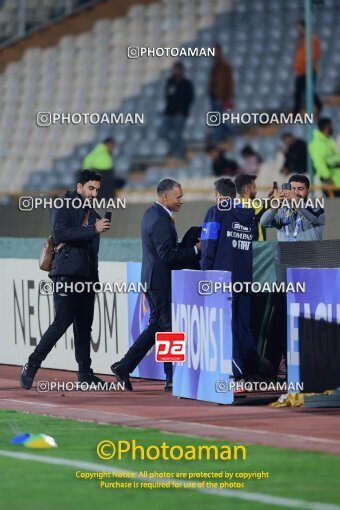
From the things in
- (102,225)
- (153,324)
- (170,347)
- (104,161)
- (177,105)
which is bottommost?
(170,347)

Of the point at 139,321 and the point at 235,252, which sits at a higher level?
the point at 235,252

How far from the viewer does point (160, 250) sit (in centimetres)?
1297

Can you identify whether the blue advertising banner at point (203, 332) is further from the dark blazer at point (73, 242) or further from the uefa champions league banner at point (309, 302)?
the dark blazer at point (73, 242)

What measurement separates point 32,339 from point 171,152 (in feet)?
44.8

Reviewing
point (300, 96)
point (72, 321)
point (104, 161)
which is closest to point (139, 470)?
point (72, 321)

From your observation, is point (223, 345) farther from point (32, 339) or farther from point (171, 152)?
point (171, 152)

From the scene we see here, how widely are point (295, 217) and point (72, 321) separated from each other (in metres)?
2.27

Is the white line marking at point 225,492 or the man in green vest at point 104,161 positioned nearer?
the white line marking at point 225,492

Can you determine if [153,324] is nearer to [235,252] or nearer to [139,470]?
[235,252]

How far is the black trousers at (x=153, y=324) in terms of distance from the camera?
43.2 feet

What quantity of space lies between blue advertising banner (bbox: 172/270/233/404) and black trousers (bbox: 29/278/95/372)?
3.21ft

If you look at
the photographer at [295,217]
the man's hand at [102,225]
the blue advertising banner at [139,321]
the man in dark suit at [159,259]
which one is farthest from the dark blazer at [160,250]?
the blue advertising banner at [139,321]

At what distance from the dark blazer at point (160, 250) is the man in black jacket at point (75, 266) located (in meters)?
0.46

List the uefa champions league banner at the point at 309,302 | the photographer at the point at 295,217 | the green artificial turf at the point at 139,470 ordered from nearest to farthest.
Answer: the green artificial turf at the point at 139,470
the uefa champions league banner at the point at 309,302
the photographer at the point at 295,217
